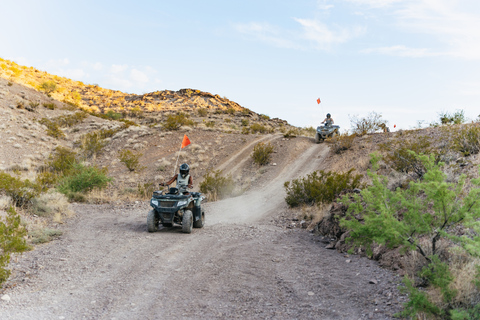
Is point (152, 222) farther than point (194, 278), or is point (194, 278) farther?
point (152, 222)

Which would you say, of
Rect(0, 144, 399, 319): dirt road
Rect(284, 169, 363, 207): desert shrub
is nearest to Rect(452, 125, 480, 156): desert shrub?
Rect(284, 169, 363, 207): desert shrub

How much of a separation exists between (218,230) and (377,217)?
6.42 m

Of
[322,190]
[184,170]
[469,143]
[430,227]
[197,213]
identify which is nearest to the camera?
[430,227]

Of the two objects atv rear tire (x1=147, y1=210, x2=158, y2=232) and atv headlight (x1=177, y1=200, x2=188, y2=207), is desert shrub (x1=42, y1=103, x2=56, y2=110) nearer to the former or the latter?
atv rear tire (x1=147, y1=210, x2=158, y2=232)

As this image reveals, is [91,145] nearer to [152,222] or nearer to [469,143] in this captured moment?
[152,222]

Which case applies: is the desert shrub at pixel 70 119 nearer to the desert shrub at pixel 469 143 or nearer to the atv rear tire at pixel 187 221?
the atv rear tire at pixel 187 221

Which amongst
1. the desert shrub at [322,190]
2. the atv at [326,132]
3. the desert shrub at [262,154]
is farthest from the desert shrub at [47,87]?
the desert shrub at [322,190]

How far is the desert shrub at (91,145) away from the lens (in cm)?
2744

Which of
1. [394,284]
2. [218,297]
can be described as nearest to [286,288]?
[218,297]

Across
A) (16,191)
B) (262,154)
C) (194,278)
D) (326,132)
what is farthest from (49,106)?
(194,278)

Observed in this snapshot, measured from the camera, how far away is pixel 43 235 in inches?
357

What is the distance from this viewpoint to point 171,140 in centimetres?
2839

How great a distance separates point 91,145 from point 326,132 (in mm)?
18961

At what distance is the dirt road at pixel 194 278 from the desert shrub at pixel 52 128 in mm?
23516
